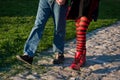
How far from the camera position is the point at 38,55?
7.29m

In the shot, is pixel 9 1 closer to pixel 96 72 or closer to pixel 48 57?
pixel 48 57

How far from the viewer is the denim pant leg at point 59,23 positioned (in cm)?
638

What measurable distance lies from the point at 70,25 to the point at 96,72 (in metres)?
4.27

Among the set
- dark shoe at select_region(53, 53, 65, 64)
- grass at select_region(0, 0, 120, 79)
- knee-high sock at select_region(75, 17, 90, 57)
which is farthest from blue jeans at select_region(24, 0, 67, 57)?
dark shoe at select_region(53, 53, 65, 64)

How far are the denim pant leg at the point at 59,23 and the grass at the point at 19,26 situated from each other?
57cm

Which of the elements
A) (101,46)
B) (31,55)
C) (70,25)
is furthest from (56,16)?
(70,25)

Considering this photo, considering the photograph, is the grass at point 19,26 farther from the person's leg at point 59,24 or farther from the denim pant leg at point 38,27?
the person's leg at point 59,24

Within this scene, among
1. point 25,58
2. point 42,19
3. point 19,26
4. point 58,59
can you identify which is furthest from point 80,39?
point 19,26

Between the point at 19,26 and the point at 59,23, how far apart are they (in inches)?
136

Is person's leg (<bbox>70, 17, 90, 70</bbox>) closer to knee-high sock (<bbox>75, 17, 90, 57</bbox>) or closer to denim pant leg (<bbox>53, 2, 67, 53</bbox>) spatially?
knee-high sock (<bbox>75, 17, 90, 57</bbox>)

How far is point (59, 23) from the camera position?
6492mm

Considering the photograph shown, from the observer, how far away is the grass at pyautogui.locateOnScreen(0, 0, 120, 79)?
6.92m

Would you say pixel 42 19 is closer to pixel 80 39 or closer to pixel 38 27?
pixel 38 27

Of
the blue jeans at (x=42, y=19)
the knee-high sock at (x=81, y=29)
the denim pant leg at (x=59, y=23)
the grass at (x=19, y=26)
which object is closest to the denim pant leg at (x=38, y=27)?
the blue jeans at (x=42, y=19)
